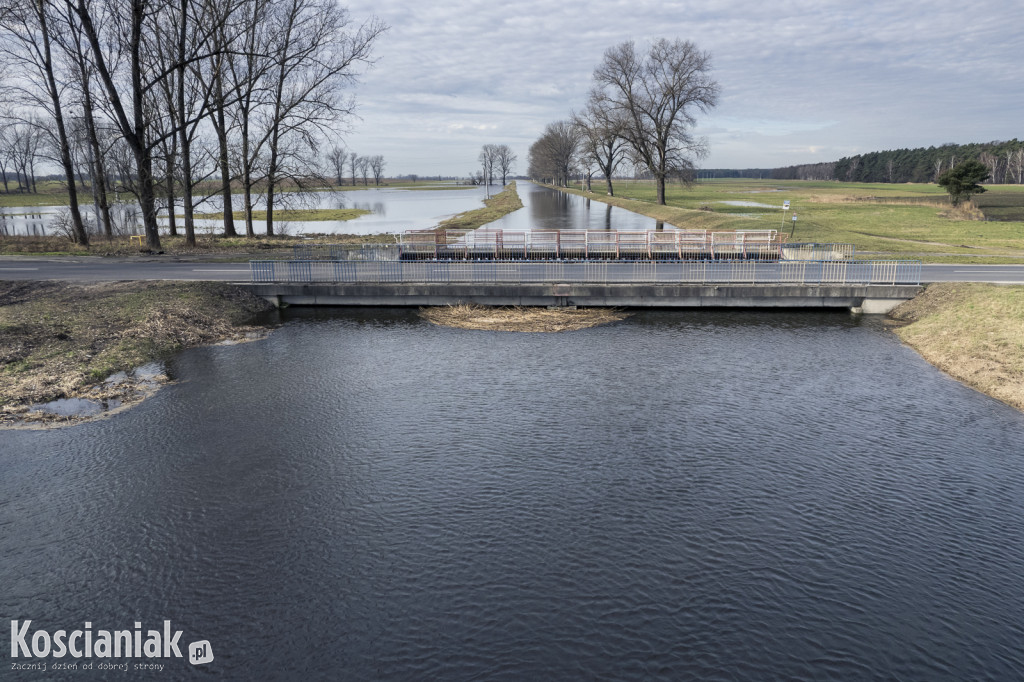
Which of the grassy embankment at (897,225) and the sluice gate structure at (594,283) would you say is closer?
the sluice gate structure at (594,283)

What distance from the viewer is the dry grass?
22.3m

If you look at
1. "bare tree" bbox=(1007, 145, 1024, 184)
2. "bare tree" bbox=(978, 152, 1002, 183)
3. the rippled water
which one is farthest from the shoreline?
"bare tree" bbox=(978, 152, 1002, 183)

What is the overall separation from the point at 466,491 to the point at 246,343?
13489 mm

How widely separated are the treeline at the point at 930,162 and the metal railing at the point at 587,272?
10766 cm

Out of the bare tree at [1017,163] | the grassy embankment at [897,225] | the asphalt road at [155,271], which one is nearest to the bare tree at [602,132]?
the grassy embankment at [897,225]

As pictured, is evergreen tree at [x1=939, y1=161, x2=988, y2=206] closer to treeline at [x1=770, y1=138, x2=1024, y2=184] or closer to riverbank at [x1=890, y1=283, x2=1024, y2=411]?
riverbank at [x1=890, y1=283, x2=1024, y2=411]

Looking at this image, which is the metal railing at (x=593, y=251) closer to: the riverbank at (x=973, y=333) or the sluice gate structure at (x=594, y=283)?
the sluice gate structure at (x=594, y=283)

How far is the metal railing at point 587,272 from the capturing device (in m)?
24.9

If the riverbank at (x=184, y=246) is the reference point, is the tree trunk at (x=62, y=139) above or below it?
above

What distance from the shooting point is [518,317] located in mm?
23547

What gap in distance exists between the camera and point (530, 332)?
2158 cm

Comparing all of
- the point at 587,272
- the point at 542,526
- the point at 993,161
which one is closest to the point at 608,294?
the point at 587,272

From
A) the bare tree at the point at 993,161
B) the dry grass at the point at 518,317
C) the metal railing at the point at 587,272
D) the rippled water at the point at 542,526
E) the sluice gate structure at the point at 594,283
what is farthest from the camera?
the bare tree at the point at 993,161

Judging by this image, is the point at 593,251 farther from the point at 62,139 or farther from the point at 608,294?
the point at 62,139
